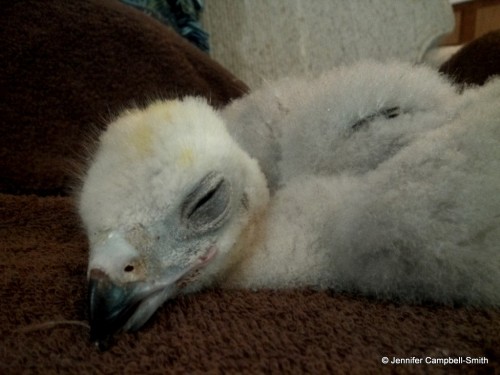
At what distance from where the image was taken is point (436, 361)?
534 mm

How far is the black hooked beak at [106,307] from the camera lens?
612 millimetres

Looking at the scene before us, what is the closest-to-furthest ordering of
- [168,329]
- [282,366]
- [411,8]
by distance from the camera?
1. [282,366]
2. [168,329]
3. [411,8]

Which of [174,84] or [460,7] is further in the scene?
[460,7]

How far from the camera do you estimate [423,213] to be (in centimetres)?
66

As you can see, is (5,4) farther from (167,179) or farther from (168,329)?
(168,329)

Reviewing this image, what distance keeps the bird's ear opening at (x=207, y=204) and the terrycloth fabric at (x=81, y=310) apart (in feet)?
0.37

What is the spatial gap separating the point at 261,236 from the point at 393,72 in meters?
0.41

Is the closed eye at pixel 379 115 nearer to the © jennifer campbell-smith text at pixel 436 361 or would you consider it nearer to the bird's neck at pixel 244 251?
the bird's neck at pixel 244 251

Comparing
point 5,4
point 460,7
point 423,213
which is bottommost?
point 460,7

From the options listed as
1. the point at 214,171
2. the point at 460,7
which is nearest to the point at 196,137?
the point at 214,171

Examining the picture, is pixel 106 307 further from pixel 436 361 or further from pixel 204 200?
pixel 436 361
